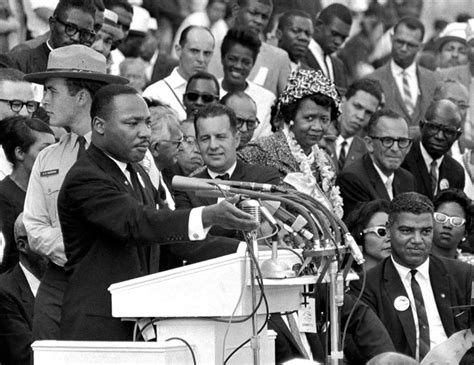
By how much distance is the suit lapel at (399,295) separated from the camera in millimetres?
7469

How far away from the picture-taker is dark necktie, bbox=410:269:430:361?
7.47 metres

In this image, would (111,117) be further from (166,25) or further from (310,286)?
(166,25)

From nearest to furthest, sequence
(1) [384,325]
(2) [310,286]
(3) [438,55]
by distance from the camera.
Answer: (2) [310,286] < (1) [384,325] < (3) [438,55]

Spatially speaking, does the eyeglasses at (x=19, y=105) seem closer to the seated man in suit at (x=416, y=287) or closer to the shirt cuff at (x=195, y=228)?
the seated man in suit at (x=416, y=287)

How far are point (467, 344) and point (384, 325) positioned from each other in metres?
1.06

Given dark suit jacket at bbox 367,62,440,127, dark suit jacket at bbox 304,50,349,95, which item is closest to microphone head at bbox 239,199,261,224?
dark suit jacket at bbox 304,50,349,95

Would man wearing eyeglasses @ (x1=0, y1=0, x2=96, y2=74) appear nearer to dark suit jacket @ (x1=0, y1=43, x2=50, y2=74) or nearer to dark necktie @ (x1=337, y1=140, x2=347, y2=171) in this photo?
dark suit jacket @ (x1=0, y1=43, x2=50, y2=74)

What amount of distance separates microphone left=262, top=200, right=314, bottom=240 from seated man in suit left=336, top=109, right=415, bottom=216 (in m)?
3.93

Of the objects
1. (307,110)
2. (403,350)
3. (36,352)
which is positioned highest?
(307,110)

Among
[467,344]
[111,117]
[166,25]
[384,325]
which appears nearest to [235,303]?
[111,117]

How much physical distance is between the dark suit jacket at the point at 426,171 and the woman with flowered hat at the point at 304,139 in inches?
80.2

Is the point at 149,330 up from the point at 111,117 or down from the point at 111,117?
Answer: down

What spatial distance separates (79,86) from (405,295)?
2369mm

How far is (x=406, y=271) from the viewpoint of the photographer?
770 centimetres
